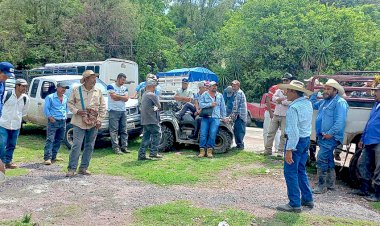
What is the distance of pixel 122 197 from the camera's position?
613cm

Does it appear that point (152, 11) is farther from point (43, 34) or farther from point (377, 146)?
point (377, 146)

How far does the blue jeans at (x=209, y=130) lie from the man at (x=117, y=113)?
201 cm

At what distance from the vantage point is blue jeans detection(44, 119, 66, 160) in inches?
336

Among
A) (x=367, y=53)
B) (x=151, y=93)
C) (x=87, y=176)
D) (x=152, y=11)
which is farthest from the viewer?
(x=152, y=11)

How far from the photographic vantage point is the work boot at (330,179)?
692cm

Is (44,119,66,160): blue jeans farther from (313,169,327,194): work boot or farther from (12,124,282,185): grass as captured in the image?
(313,169,327,194): work boot

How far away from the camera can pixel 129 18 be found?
29.1 metres

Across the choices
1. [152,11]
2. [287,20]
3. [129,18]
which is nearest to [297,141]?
[287,20]

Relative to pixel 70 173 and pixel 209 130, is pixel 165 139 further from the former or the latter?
pixel 70 173

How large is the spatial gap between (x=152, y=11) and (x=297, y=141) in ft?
105

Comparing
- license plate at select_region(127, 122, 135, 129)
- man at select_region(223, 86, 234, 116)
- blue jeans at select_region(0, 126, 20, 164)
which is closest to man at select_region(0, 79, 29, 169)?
blue jeans at select_region(0, 126, 20, 164)

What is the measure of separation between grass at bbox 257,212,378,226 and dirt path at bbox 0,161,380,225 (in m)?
0.22

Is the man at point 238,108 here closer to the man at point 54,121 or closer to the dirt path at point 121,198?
the dirt path at point 121,198

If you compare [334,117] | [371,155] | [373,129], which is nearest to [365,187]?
[371,155]
